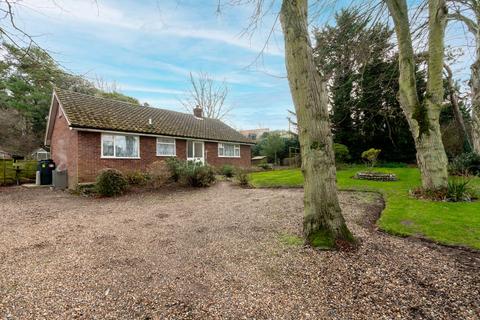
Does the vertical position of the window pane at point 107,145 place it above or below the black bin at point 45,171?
above

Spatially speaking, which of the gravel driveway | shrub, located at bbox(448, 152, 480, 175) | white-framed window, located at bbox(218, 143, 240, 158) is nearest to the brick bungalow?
white-framed window, located at bbox(218, 143, 240, 158)

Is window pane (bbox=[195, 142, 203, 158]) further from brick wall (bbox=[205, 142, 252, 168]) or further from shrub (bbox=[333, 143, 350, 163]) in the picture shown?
shrub (bbox=[333, 143, 350, 163])

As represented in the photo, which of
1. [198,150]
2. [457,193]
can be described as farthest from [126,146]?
[457,193]

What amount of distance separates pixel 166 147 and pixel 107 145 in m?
3.54

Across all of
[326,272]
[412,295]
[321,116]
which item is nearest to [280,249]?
[326,272]

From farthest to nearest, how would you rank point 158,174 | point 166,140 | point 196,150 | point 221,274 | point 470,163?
point 196,150 → point 166,140 → point 470,163 → point 158,174 → point 221,274

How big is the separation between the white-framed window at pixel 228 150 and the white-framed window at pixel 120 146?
708cm

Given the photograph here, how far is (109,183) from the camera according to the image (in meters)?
9.65

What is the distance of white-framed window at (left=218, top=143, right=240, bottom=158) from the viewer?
1926cm

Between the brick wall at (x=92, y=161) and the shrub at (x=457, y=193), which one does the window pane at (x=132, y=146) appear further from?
the shrub at (x=457, y=193)

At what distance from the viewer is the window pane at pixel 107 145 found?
39.8 feet

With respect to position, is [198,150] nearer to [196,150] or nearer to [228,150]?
[196,150]

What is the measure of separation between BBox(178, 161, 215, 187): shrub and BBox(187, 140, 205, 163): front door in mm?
5069

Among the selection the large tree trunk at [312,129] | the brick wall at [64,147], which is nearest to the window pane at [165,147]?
the brick wall at [64,147]
